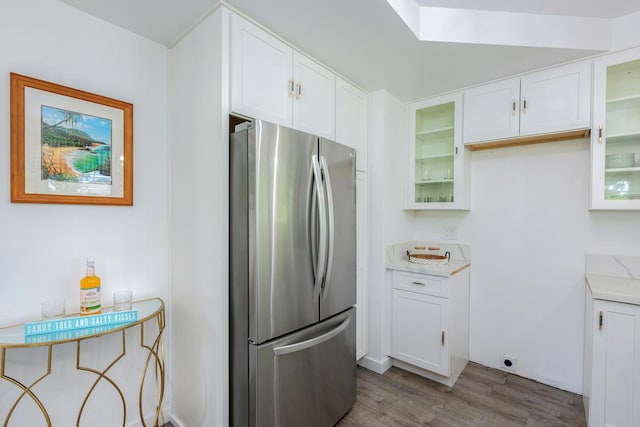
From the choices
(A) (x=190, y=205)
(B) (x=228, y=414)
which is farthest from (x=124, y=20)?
(B) (x=228, y=414)

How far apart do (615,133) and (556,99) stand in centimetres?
43

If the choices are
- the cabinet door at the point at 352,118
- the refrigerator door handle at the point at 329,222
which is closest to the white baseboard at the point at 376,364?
the refrigerator door handle at the point at 329,222

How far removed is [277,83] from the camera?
1.73m

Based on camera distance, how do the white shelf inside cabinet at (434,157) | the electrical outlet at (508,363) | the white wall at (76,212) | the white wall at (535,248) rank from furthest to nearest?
the white shelf inside cabinet at (434,157) → the electrical outlet at (508,363) → the white wall at (535,248) → the white wall at (76,212)

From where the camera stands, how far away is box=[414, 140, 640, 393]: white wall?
2.21 m

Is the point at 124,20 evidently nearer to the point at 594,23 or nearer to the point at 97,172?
the point at 97,172

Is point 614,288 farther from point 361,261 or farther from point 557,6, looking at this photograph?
point 557,6

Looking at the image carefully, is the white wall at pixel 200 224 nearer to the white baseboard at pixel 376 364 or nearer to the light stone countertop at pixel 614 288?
the white baseboard at pixel 376 364

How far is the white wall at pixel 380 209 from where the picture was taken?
2.52 m

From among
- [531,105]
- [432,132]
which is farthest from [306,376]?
[531,105]

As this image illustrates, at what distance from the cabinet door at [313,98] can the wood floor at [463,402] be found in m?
2.00

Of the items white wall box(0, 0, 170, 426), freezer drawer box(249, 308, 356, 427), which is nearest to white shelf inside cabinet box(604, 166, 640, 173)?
freezer drawer box(249, 308, 356, 427)

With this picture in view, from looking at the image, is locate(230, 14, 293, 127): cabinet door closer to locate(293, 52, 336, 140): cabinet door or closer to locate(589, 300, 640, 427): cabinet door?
locate(293, 52, 336, 140): cabinet door

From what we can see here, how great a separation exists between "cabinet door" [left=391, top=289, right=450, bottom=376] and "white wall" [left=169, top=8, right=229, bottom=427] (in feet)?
5.06
